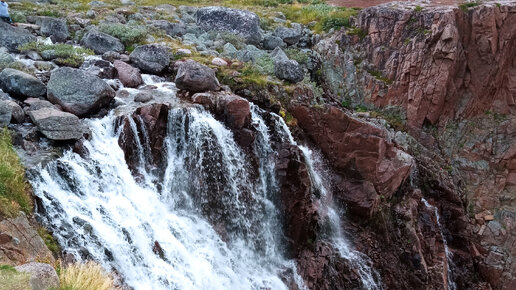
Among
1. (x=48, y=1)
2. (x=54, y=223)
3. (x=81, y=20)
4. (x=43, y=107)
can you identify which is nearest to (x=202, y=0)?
(x=48, y=1)

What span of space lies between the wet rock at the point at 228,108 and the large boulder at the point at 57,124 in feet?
10.6

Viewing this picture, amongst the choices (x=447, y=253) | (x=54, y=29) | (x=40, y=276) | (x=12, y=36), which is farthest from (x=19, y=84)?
(x=447, y=253)

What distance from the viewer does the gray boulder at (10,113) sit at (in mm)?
8195

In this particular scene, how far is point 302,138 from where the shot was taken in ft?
39.6

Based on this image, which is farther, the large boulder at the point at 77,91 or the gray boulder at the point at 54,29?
the gray boulder at the point at 54,29

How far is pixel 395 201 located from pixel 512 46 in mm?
7424

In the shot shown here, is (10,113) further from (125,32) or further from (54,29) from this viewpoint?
(125,32)

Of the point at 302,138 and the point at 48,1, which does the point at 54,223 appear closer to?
the point at 302,138

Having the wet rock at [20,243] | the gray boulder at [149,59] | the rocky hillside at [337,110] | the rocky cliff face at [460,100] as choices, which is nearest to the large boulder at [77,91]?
the rocky hillside at [337,110]

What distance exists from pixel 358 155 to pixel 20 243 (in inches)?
340

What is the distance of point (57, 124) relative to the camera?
843 cm

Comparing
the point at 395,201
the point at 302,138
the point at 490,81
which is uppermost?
the point at 490,81

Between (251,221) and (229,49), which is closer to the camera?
(251,221)

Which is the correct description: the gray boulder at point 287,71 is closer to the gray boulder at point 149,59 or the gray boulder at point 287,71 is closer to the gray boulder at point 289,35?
the gray boulder at point 149,59
